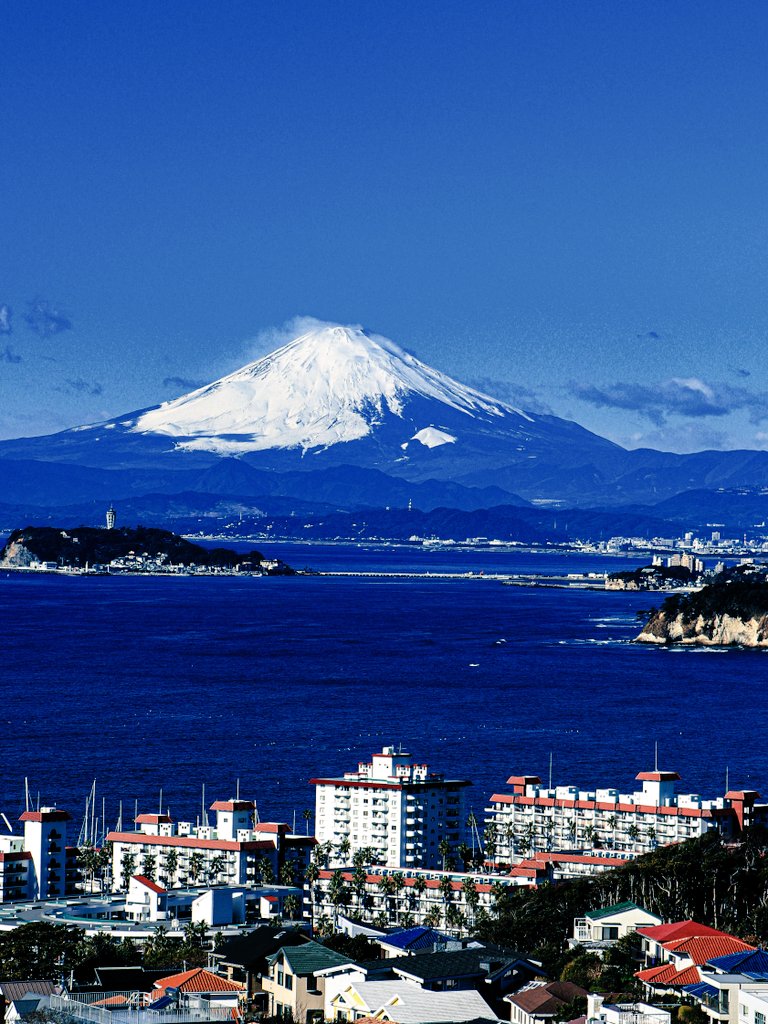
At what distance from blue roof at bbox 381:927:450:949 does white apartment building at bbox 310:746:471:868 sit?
8.96 m

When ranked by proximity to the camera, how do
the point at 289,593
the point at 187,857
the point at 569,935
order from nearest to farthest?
the point at 569,935 < the point at 187,857 < the point at 289,593

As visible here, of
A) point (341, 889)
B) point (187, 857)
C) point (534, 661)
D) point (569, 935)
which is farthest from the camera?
point (534, 661)

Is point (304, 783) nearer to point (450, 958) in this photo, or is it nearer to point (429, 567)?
point (450, 958)

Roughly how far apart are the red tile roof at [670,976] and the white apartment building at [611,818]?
10.1 m

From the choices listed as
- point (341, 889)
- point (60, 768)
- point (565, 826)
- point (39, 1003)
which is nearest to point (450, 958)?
point (39, 1003)

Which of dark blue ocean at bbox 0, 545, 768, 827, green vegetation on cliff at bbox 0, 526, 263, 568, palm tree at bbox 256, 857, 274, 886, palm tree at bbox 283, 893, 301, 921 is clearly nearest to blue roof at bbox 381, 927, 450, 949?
palm tree at bbox 283, 893, 301, 921

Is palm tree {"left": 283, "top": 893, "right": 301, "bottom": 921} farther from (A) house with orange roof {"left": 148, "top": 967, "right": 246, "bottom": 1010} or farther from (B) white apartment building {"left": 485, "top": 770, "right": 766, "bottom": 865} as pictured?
(A) house with orange roof {"left": 148, "top": 967, "right": 246, "bottom": 1010}

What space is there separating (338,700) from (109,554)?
97.3 metres

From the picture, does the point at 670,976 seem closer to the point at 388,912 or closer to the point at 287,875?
the point at 388,912

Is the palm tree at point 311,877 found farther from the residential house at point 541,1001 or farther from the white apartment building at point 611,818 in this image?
the residential house at point 541,1001

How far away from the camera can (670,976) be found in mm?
15781

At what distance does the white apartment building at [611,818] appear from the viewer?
26750mm

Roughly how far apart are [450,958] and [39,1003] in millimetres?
3380

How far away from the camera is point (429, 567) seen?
147750 mm
